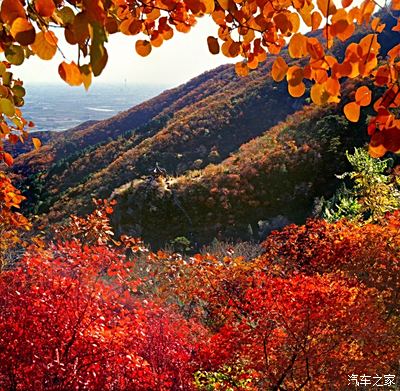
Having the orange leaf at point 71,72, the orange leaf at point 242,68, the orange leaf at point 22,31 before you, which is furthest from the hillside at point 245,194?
the orange leaf at point 22,31

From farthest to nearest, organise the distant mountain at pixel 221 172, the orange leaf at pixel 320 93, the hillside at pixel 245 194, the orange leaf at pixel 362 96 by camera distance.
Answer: the distant mountain at pixel 221 172
the hillside at pixel 245 194
the orange leaf at pixel 320 93
the orange leaf at pixel 362 96

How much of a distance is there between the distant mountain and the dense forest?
17 cm

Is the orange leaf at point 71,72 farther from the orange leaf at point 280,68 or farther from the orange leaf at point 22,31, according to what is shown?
the orange leaf at point 280,68

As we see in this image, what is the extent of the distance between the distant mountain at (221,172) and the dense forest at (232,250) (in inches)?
6.6

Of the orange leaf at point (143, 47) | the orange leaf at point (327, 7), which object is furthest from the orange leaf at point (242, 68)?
the orange leaf at point (327, 7)

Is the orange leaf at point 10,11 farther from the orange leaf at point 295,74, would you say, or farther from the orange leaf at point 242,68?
the orange leaf at point 242,68

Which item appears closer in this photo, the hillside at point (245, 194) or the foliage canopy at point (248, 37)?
the foliage canopy at point (248, 37)

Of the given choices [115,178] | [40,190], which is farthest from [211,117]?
[40,190]

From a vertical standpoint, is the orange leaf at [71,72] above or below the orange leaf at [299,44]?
below

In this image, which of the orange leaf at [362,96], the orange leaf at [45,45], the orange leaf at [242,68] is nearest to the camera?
the orange leaf at [45,45]

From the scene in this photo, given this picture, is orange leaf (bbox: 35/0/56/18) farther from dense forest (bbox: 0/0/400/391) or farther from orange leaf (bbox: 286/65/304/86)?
orange leaf (bbox: 286/65/304/86)

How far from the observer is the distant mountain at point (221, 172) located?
2975 centimetres

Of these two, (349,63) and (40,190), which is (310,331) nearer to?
(349,63)

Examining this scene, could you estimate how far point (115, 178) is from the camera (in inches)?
1813
